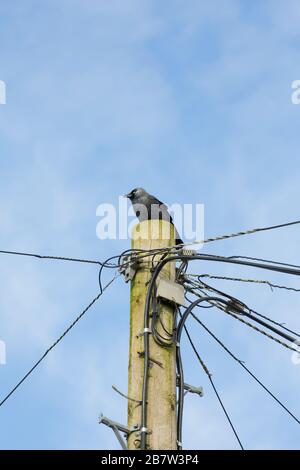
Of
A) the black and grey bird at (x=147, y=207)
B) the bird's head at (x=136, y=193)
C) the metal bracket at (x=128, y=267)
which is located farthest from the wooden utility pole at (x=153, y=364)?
the bird's head at (x=136, y=193)

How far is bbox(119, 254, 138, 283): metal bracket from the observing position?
7594 millimetres

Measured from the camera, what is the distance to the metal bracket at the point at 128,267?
759 cm

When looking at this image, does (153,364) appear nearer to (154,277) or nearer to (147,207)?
(154,277)

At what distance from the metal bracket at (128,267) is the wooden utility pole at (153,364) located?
0.14 ft

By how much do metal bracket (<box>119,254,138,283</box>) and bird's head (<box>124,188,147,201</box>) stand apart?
280 centimetres

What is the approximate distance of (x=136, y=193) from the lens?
10719mm

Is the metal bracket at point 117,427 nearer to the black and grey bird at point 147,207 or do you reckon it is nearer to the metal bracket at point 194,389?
the metal bracket at point 194,389

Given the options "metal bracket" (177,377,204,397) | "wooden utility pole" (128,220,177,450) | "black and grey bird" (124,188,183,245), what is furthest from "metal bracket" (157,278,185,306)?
"black and grey bird" (124,188,183,245)

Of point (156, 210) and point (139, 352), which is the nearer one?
point (139, 352)
